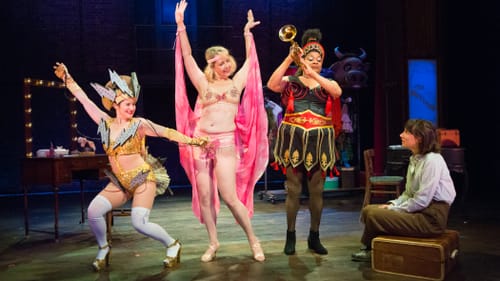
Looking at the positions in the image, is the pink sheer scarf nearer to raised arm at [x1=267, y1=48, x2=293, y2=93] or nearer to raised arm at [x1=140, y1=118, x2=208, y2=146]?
raised arm at [x1=267, y1=48, x2=293, y2=93]

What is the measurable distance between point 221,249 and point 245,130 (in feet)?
3.39

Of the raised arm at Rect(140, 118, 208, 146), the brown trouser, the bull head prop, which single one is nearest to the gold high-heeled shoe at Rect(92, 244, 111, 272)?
the raised arm at Rect(140, 118, 208, 146)

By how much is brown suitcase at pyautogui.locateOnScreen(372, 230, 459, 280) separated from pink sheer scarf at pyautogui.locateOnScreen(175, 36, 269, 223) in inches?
43.3

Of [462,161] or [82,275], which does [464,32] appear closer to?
[462,161]

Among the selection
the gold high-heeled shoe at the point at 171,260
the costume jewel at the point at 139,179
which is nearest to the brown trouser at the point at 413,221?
the gold high-heeled shoe at the point at 171,260

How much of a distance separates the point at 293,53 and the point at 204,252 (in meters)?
1.74

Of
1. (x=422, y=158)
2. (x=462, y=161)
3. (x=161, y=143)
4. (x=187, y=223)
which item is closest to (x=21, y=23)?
(x=161, y=143)

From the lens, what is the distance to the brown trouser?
3674 millimetres

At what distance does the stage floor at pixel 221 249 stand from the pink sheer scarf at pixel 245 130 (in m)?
0.51

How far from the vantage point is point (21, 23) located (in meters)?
9.40

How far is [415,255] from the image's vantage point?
3.61 metres

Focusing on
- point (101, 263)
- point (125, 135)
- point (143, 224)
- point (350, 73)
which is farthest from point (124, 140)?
point (350, 73)

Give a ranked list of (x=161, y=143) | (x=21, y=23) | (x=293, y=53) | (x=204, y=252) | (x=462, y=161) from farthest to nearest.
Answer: (x=161, y=143) → (x=21, y=23) → (x=462, y=161) → (x=204, y=252) → (x=293, y=53)

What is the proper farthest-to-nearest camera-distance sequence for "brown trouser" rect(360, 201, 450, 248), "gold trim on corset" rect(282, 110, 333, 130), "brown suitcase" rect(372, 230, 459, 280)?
"gold trim on corset" rect(282, 110, 333, 130)
"brown trouser" rect(360, 201, 450, 248)
"brown suitcase" rect(372, 230, 459, 280)
